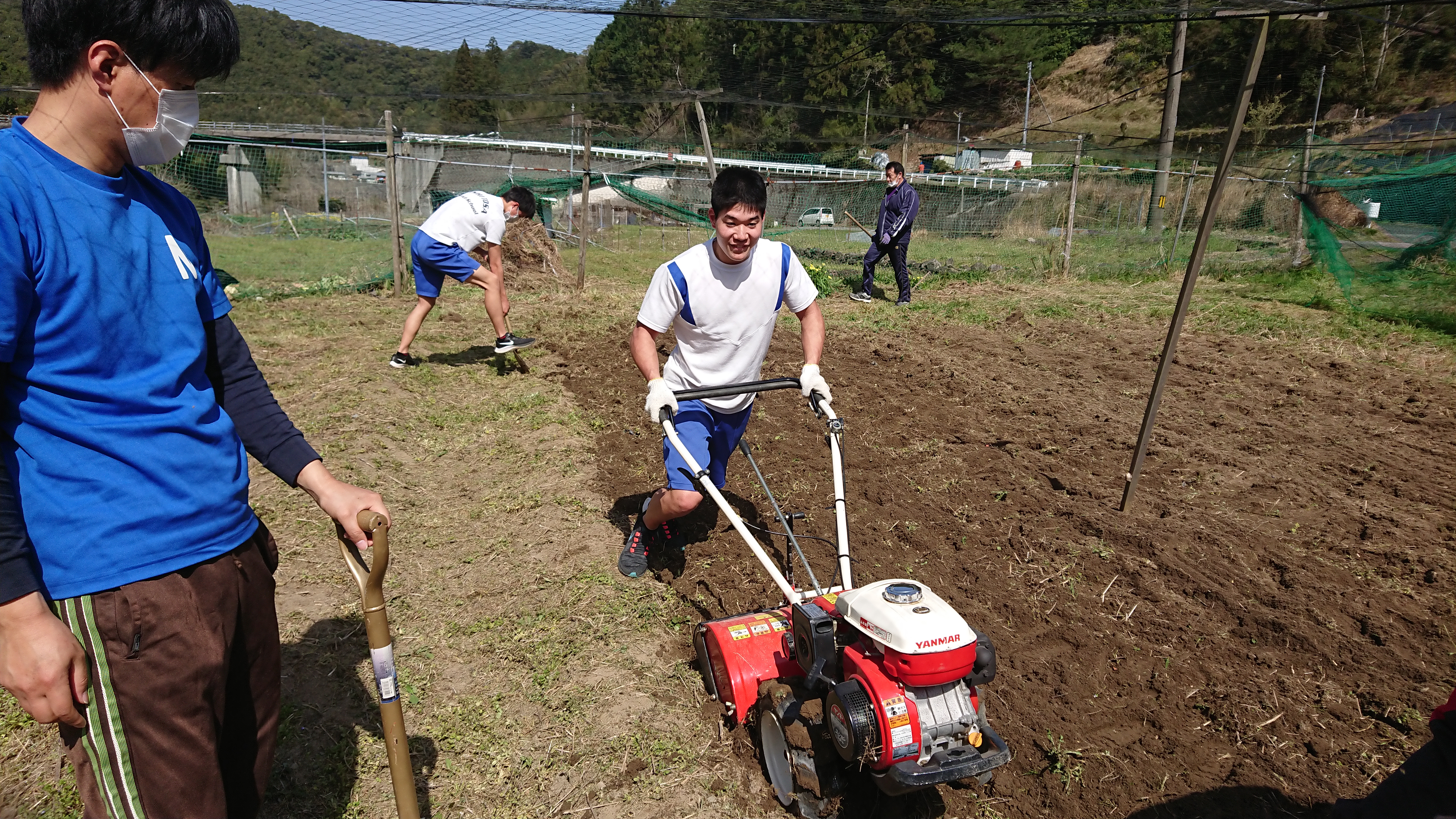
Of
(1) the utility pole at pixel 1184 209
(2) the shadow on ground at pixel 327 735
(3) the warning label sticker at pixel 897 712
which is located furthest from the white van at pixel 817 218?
(3) the warning label sticker at pixel 897 712

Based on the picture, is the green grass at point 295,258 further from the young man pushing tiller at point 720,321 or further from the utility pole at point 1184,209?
the utility pole at point 1184,209

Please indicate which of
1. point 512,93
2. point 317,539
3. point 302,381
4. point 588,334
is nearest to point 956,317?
point 588,334

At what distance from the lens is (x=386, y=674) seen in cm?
185

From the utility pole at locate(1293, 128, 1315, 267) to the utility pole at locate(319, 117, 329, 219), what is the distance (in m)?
14.6

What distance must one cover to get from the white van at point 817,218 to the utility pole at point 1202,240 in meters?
17.7

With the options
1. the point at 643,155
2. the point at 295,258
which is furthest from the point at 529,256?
the point at 643,155

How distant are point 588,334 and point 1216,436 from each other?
629cm

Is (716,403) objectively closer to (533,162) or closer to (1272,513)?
(1272,513)

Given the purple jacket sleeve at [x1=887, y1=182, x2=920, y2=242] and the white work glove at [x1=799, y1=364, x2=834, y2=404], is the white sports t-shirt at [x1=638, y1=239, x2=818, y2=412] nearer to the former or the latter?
the white work glove at [x1=799, y1=364, x2=834, y2=404]

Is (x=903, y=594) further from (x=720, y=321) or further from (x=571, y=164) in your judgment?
(x=571, y=164)

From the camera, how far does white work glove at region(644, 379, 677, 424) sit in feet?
10.8

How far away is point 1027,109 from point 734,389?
107ft

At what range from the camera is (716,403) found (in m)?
3.76

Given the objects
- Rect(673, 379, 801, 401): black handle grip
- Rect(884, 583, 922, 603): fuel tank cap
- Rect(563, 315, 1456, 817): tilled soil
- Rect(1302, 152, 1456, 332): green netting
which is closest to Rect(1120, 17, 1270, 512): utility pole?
Rect(563, 315, 1456, 817): tilled soil
